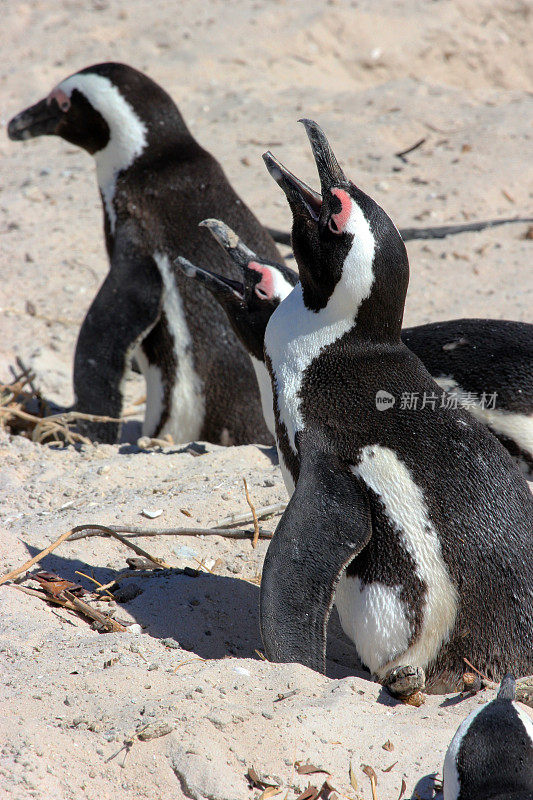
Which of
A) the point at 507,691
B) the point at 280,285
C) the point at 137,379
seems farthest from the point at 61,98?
the point at 507,691

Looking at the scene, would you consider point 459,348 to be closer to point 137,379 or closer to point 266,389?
point 266,389

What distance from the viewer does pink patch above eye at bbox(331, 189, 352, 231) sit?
245cm

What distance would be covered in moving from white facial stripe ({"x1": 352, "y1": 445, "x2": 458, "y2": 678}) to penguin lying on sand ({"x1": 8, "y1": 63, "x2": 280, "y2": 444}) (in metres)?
1.82

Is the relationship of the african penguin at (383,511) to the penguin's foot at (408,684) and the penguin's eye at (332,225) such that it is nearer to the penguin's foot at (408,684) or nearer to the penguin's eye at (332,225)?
the penguin's eye at (332,225)

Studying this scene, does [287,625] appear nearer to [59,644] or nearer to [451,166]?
[59,644]

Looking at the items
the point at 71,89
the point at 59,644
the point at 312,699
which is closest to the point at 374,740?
the point at 312,699

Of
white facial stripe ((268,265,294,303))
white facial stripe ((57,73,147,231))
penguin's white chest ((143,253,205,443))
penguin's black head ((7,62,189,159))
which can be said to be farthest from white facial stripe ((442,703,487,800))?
penguin's black head ((7,62,189,159))

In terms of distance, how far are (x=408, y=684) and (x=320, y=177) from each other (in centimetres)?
134

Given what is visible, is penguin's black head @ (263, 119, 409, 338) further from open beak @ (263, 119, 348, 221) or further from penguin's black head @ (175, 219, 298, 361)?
penguin's black head @ (175, 219, 298, 361)

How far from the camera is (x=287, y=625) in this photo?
2195 millimetres

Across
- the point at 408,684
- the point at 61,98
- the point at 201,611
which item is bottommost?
Answer: the point at 201,611

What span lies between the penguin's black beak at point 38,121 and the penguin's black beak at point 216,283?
1.94 metres

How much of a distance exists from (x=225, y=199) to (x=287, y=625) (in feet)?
8.48

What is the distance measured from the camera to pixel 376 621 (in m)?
2.33
